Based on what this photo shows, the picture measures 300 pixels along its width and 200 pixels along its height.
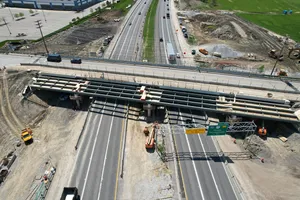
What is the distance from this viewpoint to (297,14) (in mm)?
135625

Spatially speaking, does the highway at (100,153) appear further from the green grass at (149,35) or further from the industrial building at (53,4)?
the industrial building at (53,4)

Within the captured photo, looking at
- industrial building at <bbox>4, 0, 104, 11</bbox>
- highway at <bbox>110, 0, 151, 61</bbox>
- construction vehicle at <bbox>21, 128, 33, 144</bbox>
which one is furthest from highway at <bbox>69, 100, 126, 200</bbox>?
industrial building at <bbox>4, 0, 104, 11</bbox>

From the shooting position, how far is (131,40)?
102m

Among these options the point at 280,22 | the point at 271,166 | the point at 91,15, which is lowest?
the point at 271,166

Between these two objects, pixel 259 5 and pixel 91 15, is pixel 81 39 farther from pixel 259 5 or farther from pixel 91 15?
pixel 259 5

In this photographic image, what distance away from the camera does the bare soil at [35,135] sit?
40.6m

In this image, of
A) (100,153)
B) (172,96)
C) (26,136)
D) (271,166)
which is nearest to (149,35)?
(172,96)

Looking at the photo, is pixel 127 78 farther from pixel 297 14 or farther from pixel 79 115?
pixel 297 14

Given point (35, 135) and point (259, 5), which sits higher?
point (259, 5)

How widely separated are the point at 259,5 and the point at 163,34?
10481 centimetres

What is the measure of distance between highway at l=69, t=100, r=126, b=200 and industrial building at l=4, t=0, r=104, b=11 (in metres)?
134

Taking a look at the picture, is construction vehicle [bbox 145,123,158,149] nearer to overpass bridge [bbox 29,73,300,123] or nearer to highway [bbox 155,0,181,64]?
overpass bridge [bbox 29,73,300,123]

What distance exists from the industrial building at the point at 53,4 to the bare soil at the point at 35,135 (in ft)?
372

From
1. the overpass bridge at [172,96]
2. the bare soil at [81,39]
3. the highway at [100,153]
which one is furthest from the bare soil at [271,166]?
the bare soil at [81,39]
